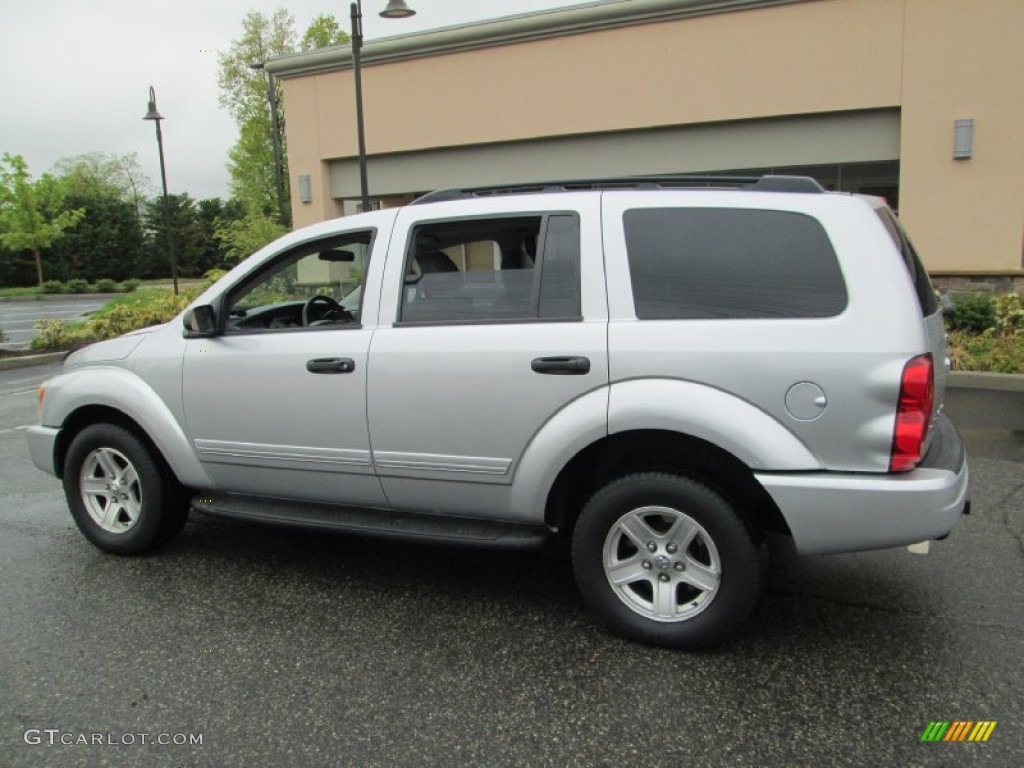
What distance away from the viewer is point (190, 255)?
2137 inches

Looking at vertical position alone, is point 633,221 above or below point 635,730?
above

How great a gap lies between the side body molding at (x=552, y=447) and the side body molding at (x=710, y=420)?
2.6 inches

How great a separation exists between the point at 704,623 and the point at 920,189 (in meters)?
11.7

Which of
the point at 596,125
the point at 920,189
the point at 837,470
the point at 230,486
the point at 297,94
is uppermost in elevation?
the point at 297,94

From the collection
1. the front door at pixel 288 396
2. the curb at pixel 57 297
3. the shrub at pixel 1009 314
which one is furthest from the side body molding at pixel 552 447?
the curb at pixel 57 297

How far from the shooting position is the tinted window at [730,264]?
3.03 metres

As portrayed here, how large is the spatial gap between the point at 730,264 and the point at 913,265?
0.83 m

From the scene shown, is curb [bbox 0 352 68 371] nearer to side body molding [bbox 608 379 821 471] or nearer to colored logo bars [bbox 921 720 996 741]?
side body molding [bbox 608 379 821 471]

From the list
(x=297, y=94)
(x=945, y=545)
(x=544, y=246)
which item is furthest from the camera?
(x=297, y=94)

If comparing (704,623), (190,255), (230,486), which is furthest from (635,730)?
(190,255)

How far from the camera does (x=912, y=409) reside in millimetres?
2840

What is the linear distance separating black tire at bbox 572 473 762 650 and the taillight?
642mm

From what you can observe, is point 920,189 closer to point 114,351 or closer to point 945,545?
point 945,545

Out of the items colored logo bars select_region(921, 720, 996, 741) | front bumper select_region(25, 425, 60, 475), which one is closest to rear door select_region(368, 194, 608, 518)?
colored logo bars select_region(921, 720, 996, 741)
